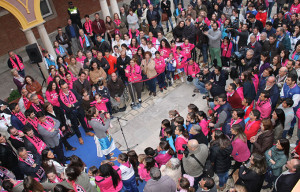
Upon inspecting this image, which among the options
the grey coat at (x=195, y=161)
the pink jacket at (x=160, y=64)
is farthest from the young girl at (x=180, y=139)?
the pink jacket at (x=160, y=64)

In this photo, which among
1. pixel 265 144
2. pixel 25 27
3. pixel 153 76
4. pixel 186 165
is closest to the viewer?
pixel 186 165

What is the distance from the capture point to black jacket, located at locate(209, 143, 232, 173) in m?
5.06

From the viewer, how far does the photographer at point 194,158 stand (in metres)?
4.86

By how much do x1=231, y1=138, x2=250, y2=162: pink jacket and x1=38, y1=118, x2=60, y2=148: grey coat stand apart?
170 inches

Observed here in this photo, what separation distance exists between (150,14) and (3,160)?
863 cm

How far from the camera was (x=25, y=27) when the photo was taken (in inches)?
374

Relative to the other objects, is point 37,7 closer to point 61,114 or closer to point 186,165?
point 61,114

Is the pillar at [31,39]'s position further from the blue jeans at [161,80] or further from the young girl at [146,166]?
the young girl at [146,166]

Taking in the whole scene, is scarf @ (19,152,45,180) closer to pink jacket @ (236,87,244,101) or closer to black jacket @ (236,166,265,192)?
black jacket @ (236,166,265,192)

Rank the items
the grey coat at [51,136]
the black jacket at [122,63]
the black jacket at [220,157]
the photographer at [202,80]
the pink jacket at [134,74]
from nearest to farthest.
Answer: the black jacket at [220,157]
the grey coat at [51,136]
the photographer at [202,80]
the pink jacket at [134,74]
the black jacket at [122,63]

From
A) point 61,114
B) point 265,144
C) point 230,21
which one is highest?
point 230,21

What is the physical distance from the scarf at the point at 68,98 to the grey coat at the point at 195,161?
3.93m

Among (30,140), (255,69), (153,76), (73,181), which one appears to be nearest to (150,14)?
(153,76)

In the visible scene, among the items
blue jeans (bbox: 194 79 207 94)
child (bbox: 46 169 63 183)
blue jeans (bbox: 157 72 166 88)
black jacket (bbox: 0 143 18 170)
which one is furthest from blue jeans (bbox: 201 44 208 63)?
black jacket (bbox: 0 143 18 170)
